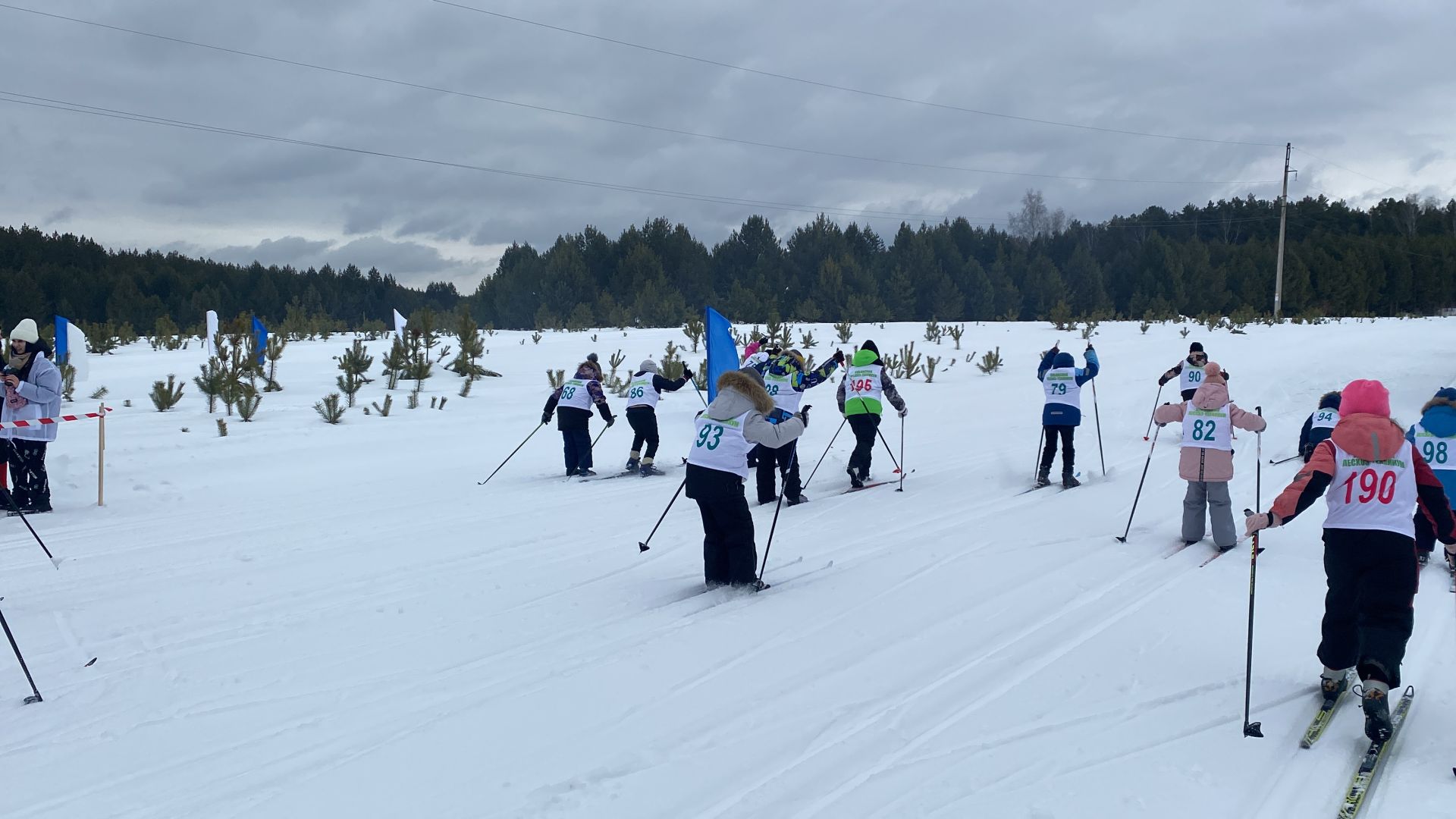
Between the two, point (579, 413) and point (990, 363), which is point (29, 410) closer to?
point (579, 413)

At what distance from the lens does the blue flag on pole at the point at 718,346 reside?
14852mm

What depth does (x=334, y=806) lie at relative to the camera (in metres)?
3.77

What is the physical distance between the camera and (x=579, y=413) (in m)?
12.7

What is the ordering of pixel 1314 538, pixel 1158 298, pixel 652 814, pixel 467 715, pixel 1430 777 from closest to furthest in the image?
pixel 652 814 → pixel 1430 777 → pixel 467 715 → pixel 1314 538 → pixel 1158 298

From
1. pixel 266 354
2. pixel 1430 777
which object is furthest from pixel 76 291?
pixel 1430 777

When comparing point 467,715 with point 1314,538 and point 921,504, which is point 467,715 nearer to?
point 921,504

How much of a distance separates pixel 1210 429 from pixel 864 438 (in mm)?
4298

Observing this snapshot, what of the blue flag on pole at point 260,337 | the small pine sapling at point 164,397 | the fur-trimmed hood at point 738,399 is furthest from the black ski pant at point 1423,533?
the blue flag on pole at point 260,337

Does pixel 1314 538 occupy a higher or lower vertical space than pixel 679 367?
lower

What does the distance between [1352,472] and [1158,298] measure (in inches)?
1738

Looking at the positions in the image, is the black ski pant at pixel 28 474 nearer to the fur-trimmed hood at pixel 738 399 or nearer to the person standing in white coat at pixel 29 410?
the person standing in white coat at pixel 29 410

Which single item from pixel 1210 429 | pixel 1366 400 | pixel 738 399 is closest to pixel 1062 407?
pixel 1210 429

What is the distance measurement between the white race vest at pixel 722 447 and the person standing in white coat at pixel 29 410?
7081 mm

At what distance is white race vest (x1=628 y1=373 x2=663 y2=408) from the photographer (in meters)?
13.1
